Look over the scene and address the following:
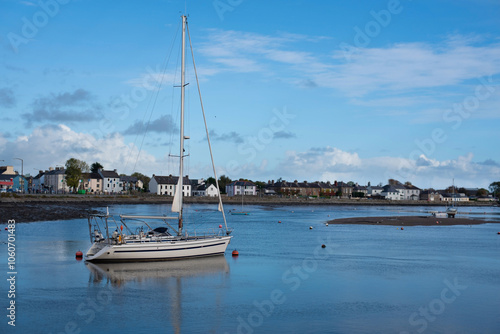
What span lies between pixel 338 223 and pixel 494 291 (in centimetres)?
4986

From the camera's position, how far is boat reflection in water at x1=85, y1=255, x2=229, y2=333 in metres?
22.8

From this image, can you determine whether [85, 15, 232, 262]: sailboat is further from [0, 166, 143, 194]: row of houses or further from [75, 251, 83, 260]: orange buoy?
[0, 166, 143, 194]: row of houses

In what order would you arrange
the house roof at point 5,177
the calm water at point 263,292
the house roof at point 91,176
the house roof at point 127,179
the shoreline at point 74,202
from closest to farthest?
the calm water at point 263,292 < the shoreline at point 74,202 < the house roof at point 5,177 < the house roof at point 91,176 < the house roof at point 127,179

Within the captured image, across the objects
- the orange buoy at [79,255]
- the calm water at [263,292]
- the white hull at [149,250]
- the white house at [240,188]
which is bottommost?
the calm water at [263,292]

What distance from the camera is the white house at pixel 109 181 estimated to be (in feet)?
576

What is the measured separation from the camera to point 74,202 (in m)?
118

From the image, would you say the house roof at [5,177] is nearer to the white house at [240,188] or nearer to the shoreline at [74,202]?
the shoreline at [74,202]

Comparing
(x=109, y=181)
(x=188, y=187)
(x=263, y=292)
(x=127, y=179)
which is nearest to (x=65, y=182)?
(x=109, y=181)

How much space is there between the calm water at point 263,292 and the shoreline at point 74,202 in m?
28.7

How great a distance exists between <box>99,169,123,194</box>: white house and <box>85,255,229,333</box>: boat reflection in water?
477ft

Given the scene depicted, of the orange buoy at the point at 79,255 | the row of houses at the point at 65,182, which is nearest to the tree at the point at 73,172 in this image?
the row of houses at the point at 65,182

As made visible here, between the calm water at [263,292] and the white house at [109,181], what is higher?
the white house at [109,181]

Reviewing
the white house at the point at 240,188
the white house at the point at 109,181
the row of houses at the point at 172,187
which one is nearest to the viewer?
the row of houses at the point at 172,187

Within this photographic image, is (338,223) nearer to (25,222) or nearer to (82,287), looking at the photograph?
(25,222)
